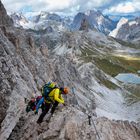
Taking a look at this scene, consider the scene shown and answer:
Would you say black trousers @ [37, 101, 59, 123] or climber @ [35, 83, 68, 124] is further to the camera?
black trousers @ [37, 101, 59, 123]

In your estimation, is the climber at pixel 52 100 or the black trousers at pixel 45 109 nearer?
the climber at pixel 52 100

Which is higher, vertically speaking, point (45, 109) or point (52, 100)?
point (52, 100)

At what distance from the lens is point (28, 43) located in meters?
80.0

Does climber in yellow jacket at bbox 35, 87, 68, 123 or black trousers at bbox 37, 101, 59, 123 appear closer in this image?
climber in yellow jacket at bbox 35, 87, 68, 123

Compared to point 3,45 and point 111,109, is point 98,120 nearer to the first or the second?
point 3,45

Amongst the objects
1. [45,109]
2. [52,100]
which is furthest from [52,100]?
[45,109]

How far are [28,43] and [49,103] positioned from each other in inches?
2293

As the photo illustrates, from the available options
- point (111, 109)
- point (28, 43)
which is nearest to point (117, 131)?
point (28, 43)

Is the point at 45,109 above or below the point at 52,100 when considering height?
below

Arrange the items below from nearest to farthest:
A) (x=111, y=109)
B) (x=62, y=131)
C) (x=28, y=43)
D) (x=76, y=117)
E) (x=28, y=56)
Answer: (x=62, y=131) < (x=76, y=117) < (x=28, y=56) < (x=28, y=43) < (x=111, y=109)

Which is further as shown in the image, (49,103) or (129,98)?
(129,98)

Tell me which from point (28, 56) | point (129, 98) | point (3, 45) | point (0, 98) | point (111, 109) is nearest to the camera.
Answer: point (0, 98)

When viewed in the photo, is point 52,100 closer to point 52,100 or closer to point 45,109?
point 52,100

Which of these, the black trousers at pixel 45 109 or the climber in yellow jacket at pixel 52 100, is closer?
the climber in yellow jacket at pixel 52 100
